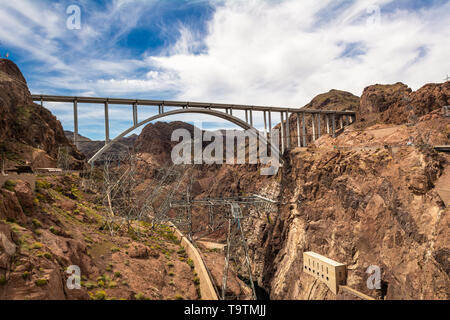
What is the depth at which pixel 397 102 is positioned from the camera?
43.9 meters

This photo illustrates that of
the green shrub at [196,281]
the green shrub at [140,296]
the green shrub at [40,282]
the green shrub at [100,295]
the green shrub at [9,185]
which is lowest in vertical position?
the green shrub at [196,281]

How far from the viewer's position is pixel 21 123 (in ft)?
87.1

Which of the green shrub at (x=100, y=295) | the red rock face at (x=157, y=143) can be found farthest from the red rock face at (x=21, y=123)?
the red rock face at (x=157, y=143)

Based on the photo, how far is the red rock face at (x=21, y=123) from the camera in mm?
23625

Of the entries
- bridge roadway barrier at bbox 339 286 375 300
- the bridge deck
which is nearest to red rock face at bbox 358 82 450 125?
the bridge deck

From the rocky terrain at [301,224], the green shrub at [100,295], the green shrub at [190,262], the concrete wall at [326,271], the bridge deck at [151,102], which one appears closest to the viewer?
the green shrub at [100,295]

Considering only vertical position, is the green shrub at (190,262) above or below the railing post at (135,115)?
below

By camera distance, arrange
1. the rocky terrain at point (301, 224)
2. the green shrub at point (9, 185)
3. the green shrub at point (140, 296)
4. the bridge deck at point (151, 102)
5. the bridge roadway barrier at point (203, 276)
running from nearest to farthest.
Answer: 1. the rocky terrain at point (301, 224)
2. the green shrub at point (140, 296)
3. the green shrub at point (9, 185)
4. the bridge roadway barrier at point (203, 276)
5. the bridge deck at point (151, 102)

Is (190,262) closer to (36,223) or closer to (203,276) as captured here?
(203,276)

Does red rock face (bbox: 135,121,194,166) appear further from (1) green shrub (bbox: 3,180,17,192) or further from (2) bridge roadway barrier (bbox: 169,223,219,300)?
(1) green shrub (bbox: 3,180,17,192)

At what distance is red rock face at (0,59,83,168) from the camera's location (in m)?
23.6

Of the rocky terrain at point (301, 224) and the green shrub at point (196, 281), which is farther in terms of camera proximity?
the green shrub at point (196, 281)

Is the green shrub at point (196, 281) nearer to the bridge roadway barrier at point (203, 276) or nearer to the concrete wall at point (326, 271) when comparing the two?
the bridge roadway barrier at point (203, 276)
